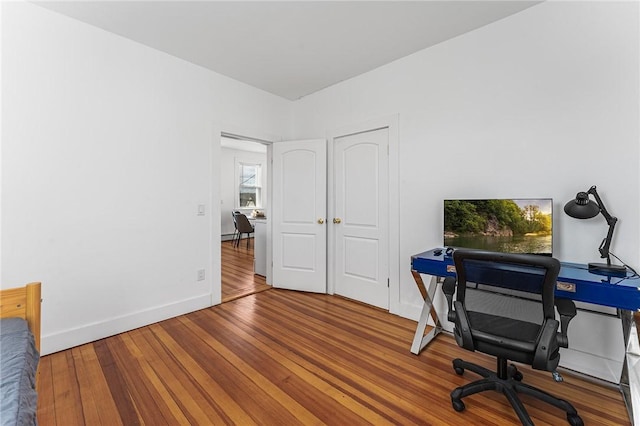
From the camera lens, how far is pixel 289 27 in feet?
7.84

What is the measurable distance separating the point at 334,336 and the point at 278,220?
5.90ft

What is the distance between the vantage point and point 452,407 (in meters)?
1.60

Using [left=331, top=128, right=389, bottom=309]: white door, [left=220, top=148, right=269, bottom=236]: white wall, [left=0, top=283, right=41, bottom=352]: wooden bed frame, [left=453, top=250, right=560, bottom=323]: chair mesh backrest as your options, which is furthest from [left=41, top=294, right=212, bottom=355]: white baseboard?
[left=220, top=148, right=269, bottom=236]: white wall

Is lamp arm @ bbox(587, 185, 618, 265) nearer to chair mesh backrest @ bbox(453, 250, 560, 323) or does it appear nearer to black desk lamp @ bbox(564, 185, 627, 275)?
black desk lamp @ bbox(564, 185, 627, 275)

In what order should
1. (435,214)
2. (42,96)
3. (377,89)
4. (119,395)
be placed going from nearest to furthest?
(119,395) < (42,96) < (435,214) < (377,89)

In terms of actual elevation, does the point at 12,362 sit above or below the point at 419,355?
above

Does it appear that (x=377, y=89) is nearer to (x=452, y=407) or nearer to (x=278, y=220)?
(x=278, y=220)

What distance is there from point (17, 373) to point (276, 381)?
4.23 feet

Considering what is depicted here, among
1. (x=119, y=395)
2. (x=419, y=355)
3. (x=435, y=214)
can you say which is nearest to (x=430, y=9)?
(x=435, y=214)

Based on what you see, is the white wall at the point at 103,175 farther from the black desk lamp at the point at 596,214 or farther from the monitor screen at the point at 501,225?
the black desk lamp at the point at 596,214

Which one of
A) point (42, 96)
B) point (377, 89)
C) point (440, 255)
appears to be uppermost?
point (377, 89)

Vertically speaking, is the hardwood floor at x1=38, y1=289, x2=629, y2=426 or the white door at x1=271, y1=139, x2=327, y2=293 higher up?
the white door at x1=271, y1=139, x2=327, y2=293

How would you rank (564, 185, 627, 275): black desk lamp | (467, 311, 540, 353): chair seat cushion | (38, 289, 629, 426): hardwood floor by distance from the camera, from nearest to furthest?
(467, 311, 540, 353): chair seat cushion < (38, 289, 629, 426): hardwood floor < (564, 185, 627, 275): black desk lamp

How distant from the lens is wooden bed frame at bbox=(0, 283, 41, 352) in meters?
1.27
